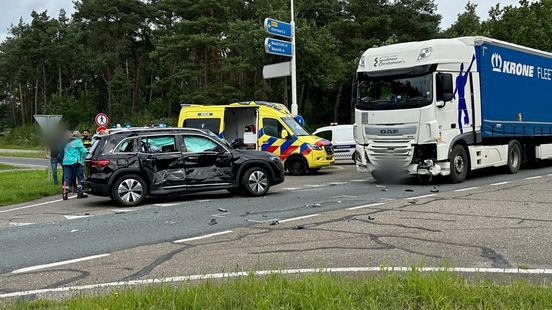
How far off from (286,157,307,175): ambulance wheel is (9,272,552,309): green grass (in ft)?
46.6

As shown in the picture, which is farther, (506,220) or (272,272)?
(506,220)

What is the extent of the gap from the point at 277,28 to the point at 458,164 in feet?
40.6

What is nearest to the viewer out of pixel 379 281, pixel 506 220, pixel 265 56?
pixel 379 281

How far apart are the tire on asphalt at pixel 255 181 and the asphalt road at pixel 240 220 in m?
0.32

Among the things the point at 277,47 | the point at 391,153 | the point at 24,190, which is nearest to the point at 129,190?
the point at 24,190

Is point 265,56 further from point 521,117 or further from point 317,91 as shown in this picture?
point 521,117

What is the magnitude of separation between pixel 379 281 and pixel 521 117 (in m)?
14.1

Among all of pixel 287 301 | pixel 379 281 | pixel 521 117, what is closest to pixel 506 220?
pixel 379 281

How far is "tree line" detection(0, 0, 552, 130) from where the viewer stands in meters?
41.2

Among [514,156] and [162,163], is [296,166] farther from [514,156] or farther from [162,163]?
[162,163]

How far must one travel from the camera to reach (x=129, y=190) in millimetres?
11922

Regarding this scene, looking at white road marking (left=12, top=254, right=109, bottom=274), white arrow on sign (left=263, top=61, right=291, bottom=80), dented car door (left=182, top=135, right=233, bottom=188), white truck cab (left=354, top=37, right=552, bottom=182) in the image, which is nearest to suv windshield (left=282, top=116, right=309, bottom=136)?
white truck cab (left=354, top=37, right=552, bottom=182)

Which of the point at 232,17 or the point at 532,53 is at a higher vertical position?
the point at 232,17

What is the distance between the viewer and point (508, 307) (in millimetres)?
3969
